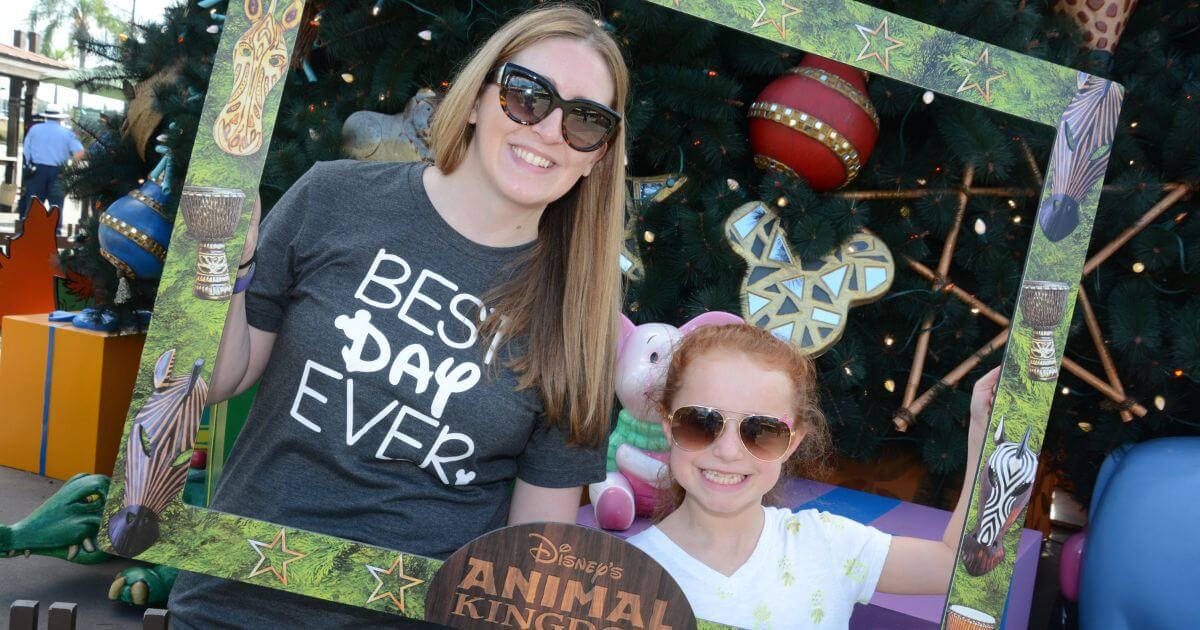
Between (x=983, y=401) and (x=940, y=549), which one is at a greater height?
(x=983, y=401)

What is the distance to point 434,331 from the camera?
1363mm

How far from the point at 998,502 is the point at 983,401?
14 centimetres

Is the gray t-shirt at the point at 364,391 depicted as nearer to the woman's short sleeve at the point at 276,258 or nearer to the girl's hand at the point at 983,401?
the woman's short sleeve at the point at 276,258

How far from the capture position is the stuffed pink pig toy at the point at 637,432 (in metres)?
1.87

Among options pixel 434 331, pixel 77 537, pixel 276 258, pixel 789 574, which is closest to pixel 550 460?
pixel 434 331

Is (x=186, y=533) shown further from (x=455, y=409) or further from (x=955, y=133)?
(x=955, y=133)

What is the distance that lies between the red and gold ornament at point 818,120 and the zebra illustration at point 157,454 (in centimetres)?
113

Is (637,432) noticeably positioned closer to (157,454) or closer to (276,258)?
(276,258)

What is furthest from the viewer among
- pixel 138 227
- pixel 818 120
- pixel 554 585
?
pixel 138 227

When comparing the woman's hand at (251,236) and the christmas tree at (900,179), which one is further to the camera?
the christmas tree at (900,179)

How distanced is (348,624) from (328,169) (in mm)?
650

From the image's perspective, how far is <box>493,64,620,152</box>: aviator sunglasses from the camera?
1.35 m

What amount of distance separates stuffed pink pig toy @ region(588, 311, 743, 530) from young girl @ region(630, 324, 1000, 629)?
0.24 metres

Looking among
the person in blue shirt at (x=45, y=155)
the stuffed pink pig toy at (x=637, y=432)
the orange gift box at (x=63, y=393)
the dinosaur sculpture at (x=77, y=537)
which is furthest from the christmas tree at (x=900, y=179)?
the person in blue shirt at (x=45, y=155)
